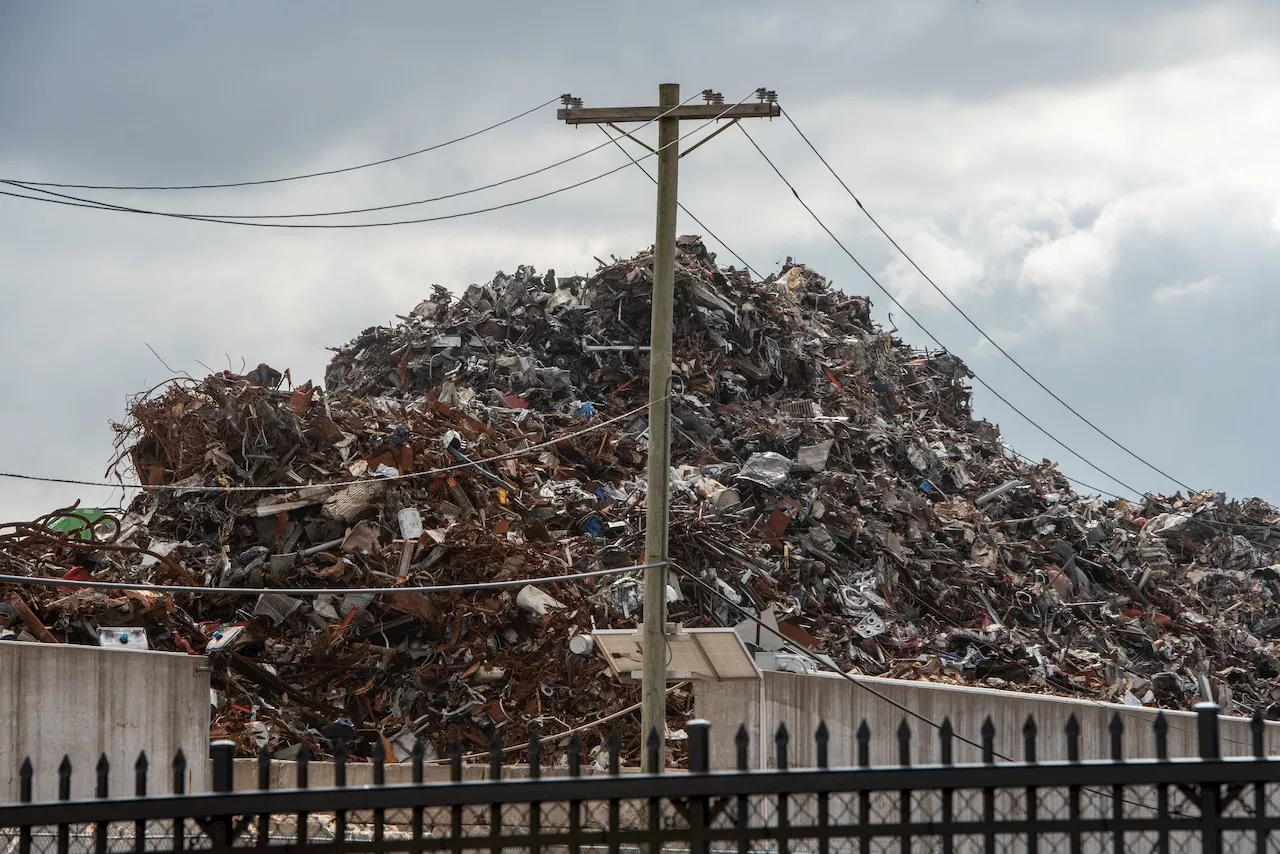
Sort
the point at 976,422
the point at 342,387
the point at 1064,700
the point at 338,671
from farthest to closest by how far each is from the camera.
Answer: the point at 976,422 → the point at 342,387 → the point at 338,671 → the point at 1064,700

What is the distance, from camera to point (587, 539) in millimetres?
18031

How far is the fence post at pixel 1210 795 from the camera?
498 centimetres

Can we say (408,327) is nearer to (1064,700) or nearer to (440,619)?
(440,619)

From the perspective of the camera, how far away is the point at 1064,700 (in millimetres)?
13164

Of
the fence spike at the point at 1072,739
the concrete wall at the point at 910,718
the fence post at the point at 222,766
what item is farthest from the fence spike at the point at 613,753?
the concrete wall at the point at 910,718

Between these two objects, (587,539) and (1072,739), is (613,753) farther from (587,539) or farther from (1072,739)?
(587,539)

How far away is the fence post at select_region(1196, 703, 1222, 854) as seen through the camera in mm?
4980

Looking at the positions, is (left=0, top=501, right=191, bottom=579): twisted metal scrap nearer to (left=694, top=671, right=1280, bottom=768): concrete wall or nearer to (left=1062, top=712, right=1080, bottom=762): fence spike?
(left=694, top=671, right=1280, bottom=768): concrete wall

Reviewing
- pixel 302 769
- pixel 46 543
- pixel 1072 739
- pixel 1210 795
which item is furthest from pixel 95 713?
pixel 1210 795

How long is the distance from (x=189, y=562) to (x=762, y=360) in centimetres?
1241

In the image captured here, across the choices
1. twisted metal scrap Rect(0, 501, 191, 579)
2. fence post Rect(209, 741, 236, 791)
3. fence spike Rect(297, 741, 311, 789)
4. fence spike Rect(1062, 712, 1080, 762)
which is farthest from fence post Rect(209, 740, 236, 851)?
twisted metal scrap Rect(0, 501, 191, 579)

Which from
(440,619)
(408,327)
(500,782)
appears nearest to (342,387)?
(408,327)

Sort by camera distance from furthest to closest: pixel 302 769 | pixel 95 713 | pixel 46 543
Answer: pixel 46 543
pixel 95 713
pixel 302 769

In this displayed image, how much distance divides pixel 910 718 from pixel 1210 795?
27.9 feet
